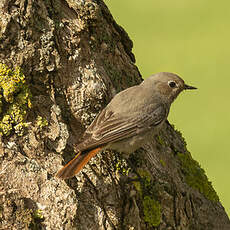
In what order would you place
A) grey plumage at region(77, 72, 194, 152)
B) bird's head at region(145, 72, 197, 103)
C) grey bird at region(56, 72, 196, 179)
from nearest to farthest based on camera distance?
grey bird at region(56, 72, 196, 179), grey plumage at region(77, 72, 194, 152), bird's head at region(145, 72, 197, 103)

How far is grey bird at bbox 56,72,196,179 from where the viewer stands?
4541mm

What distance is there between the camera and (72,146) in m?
4.49

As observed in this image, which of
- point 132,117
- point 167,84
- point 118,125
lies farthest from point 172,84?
point 118,125

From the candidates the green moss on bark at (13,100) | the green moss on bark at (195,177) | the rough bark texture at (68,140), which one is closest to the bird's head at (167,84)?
the rough bark texture at (68,140)

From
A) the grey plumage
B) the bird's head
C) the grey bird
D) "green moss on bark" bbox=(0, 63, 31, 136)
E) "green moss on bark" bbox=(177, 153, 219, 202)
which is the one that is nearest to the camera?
"green moss on bark" bbox=(0, 63, 31, 136)

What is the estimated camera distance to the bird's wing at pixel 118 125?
4.57 m

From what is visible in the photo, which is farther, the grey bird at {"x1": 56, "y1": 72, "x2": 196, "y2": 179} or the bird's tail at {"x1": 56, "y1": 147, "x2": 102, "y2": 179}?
the grey bird at {"x1": 56, "y1": 72, "x2": 196, "y2": 179}

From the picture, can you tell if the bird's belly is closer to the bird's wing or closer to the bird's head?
the bird's wing

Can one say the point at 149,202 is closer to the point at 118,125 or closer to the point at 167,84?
the point at 118,125

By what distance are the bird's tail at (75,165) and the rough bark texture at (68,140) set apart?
0.13 metres

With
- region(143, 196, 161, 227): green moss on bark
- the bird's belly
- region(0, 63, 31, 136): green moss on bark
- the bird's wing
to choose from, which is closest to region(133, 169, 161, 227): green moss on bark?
region(143, 196, 161, 227): green moss on bark

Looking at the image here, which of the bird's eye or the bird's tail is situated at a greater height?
the bird's eye

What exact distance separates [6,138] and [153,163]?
5.43 feet

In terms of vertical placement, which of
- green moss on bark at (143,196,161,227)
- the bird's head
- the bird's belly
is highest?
the bird's head
